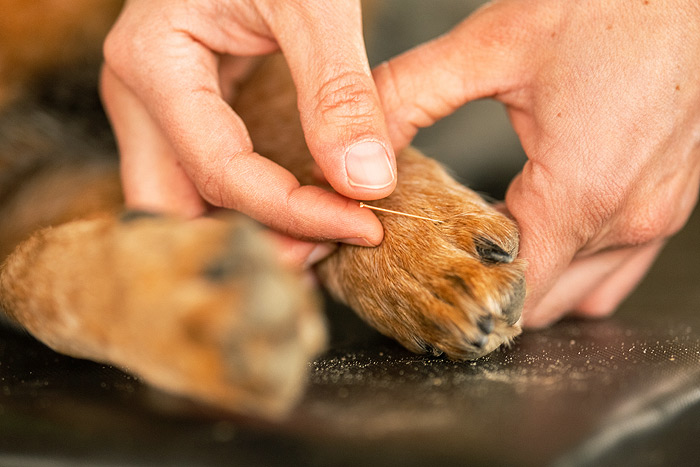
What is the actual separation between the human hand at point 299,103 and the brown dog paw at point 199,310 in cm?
29

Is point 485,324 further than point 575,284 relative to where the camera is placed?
No

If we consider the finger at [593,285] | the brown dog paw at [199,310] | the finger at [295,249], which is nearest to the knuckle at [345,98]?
the finger at [295,249]

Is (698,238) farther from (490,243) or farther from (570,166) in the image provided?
(490,243)

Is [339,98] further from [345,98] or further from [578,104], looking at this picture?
[578,104]

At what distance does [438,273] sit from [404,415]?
286mm

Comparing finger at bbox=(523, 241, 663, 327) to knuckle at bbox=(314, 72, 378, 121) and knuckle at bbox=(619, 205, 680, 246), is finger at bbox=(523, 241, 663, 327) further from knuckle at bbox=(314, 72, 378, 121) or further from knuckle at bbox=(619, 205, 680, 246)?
knuckle at bbox=(314, 72, 378, 121)

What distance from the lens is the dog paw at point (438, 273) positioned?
81 cm

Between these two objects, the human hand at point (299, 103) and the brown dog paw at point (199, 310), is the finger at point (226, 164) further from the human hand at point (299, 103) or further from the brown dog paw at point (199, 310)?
the brown dog paw at point (199, 310)

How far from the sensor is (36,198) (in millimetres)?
1462

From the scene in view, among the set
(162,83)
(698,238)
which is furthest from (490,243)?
(698,238)

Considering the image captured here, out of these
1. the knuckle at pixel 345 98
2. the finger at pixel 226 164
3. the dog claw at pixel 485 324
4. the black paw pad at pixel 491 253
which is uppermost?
the knuckle at pixel 345 98

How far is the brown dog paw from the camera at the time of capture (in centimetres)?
56

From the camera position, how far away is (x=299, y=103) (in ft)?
3.22

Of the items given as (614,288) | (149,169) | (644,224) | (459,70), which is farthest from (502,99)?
(149,169)
